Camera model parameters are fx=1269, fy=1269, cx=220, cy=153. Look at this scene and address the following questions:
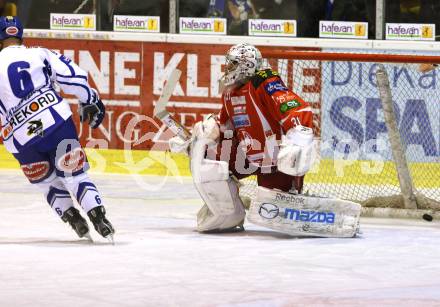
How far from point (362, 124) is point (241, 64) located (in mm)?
2327

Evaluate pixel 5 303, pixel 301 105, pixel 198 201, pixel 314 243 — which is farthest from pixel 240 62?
pixel 5 303

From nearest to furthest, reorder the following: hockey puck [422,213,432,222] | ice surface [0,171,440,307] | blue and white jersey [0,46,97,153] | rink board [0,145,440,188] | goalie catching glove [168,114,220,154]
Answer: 1. ice surface [0,171,440,307]
2. blue and white jersey [0,46,97,153]
3. goalie catching glove [168,114,220,154]
4. hockey puck [422,213,432,222]
5. rink board [0,145,440,188]

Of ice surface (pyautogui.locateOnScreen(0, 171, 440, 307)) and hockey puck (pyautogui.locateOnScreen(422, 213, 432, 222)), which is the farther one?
hockey puck (pyautogui.locateOnScreen(422, 213, 432, 222))

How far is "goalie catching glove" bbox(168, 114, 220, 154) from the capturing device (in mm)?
6703

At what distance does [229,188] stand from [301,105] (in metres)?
0.59

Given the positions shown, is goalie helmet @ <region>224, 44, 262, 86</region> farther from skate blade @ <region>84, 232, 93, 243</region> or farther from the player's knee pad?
skate blade @ <region>84, 232, 93, 243</region>

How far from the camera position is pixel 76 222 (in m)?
6.27

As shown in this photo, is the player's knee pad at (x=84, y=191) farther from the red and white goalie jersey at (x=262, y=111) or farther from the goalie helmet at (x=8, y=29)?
the red and white goalie jersey at (x=262, y=111)

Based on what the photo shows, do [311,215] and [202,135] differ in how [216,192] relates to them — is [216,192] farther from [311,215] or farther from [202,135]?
[311,215]

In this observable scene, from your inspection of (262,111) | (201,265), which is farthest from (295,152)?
(201,265)

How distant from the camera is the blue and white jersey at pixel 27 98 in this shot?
6.13 metres

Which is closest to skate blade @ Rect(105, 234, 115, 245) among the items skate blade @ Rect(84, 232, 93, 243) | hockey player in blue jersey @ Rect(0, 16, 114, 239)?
hockey player in blue jersey @ Rect(0, 16, 114, 239)

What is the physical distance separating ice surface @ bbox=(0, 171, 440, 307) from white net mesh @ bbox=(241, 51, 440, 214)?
102 centimetres

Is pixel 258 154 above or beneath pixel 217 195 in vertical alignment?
above
